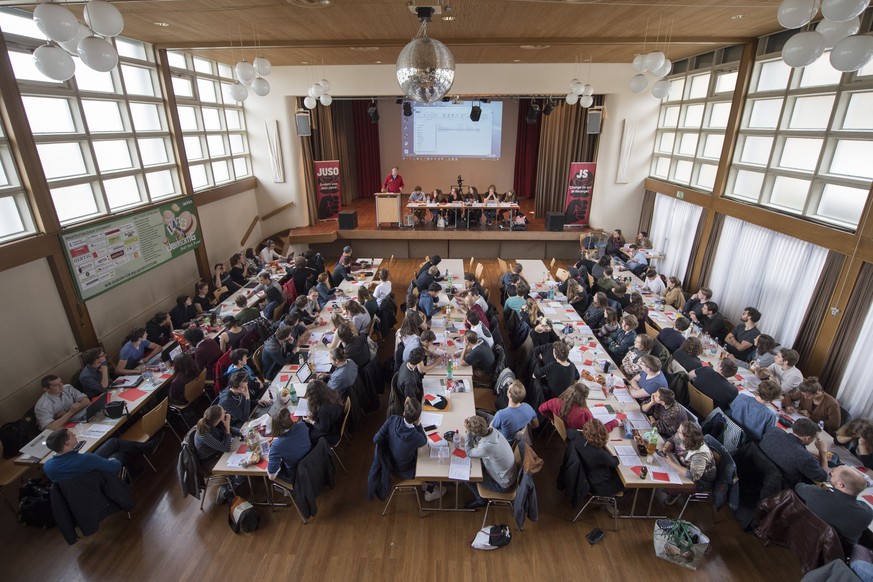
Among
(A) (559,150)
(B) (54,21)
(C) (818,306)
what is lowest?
(C) (818,306)

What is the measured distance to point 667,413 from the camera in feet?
15.0

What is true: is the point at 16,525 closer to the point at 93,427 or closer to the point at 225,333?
the point at 93,427

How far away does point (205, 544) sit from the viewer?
4379mm

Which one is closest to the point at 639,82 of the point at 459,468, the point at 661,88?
the point at 661,88

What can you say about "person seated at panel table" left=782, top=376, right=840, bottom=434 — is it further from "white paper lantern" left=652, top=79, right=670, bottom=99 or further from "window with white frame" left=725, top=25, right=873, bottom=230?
"white paper lantern" left=652, top=79, right=670, bottom=99

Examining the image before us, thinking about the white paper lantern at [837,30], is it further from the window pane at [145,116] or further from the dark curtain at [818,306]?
the window pane at [145,116]

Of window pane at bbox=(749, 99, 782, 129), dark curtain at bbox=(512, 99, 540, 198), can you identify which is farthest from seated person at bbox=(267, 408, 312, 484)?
dark curtain at bbox=(512, 99, 540, 198)

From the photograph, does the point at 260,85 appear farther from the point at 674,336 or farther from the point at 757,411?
the point at 757,411

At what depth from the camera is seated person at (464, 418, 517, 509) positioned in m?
4.04

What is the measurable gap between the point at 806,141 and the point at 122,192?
11.4 metres

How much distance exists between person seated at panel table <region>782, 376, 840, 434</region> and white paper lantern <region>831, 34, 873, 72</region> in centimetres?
336

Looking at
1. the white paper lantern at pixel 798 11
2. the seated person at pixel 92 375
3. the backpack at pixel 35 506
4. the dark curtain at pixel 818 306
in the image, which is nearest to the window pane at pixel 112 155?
the seated person at pixel 92 375

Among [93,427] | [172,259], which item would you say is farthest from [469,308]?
[172,259]

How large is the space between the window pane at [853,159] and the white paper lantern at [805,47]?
339 centimetres
